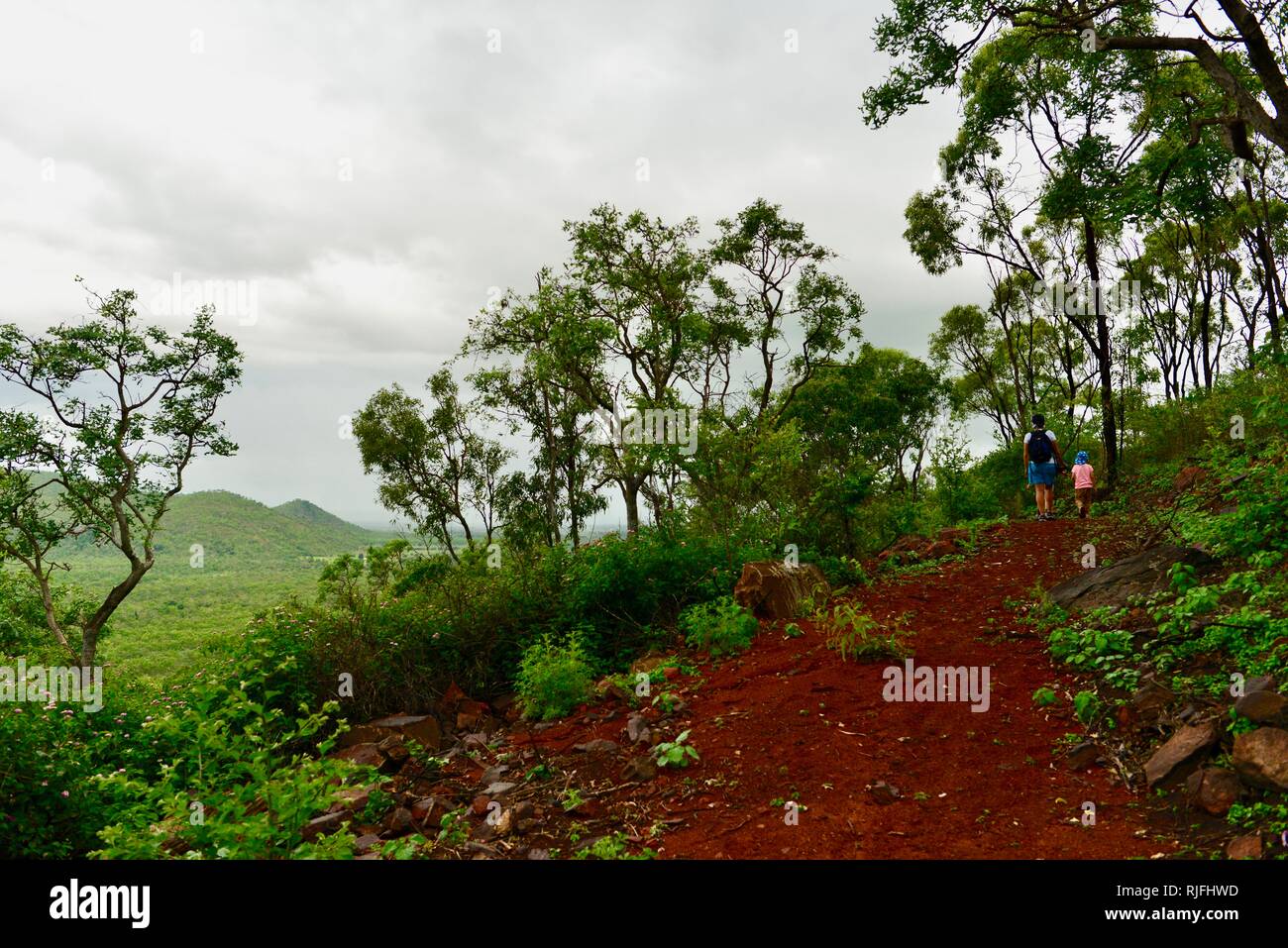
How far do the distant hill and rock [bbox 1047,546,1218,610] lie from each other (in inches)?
2952

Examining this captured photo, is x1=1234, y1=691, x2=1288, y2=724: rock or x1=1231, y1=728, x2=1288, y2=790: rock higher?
x1=1234, y1=691, x2=1288, y2=724: rock

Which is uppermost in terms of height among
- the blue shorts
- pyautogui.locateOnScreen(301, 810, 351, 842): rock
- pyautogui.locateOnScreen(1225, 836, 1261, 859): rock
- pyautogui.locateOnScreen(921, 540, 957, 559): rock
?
the blue shorts

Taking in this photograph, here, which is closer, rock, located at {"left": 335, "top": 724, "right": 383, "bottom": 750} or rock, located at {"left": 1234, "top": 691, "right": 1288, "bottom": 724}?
rock, located at {"left": 1234, "top": 691, "right": 1288, "bottom": 724}

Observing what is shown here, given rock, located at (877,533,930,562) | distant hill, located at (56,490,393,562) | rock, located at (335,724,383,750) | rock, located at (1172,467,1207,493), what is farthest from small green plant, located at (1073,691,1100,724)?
distant hill, located at (56,490,393,562)

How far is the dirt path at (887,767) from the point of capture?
12.4 ft

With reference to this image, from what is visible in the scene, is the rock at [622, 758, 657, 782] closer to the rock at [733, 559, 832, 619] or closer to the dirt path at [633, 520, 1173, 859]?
the dirt path at [633, 520, 1173, 859]

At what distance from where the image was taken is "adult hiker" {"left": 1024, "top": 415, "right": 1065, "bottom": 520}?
14.1 metres

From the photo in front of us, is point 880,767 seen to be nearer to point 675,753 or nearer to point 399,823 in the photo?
point 675,753

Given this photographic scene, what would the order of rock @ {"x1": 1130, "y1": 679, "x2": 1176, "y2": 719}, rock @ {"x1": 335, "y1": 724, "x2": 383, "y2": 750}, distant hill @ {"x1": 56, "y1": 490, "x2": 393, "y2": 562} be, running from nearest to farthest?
rock @ {"x1": 1130, "y1": 679, "x2": 1176, "y2": 719} < rock @ {"x1": 335, "y1": 724, "x2": 383, "y2": 750} < distant hill @ {"x1": 56, "y1": 490, "x2": 393, "y2": 562}

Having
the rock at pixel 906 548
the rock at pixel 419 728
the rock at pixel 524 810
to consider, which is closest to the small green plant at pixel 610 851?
the rock at pixel 524 810

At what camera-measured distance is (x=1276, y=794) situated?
11.5 feet
